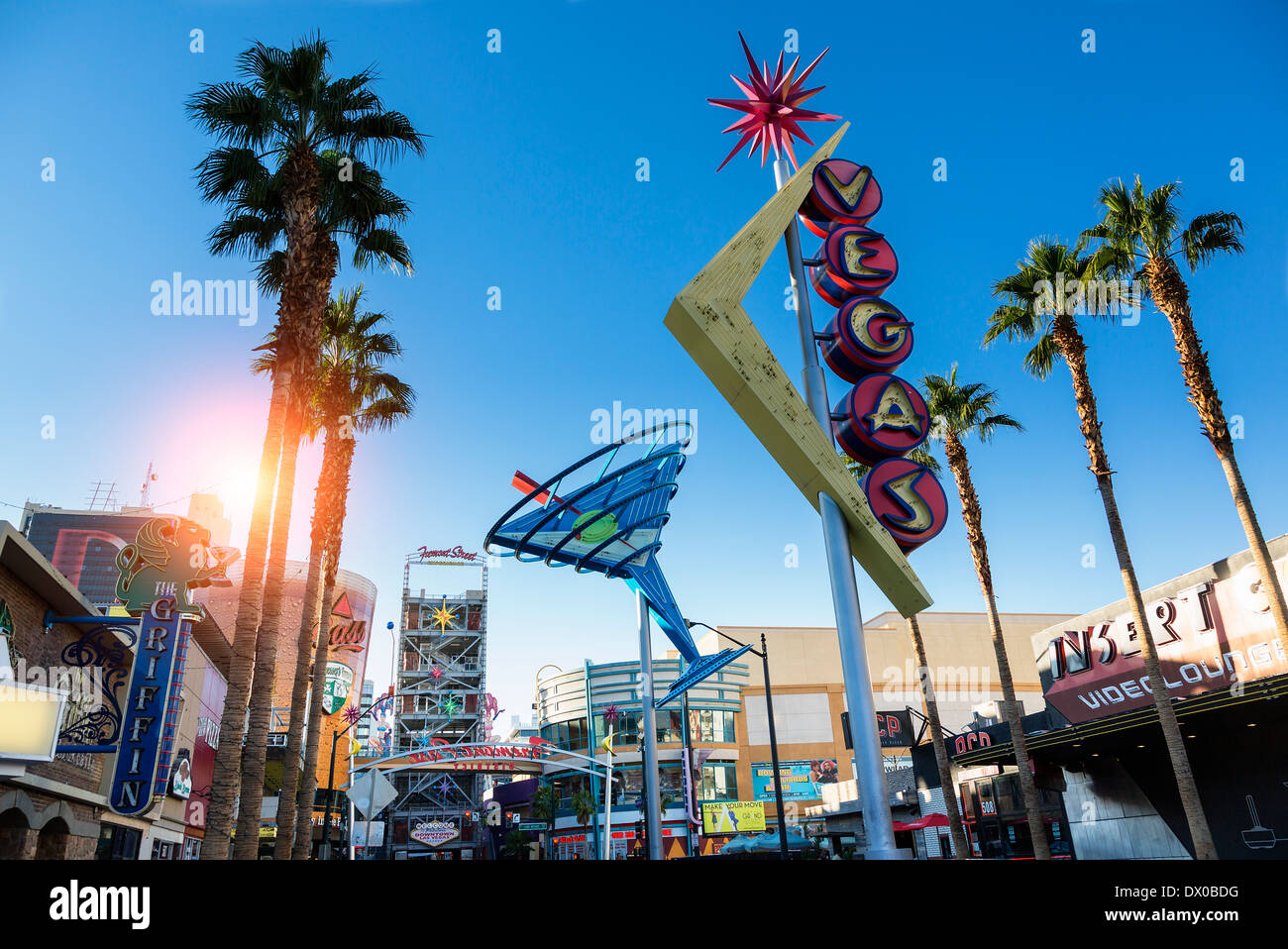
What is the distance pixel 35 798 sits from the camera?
16.4 meters

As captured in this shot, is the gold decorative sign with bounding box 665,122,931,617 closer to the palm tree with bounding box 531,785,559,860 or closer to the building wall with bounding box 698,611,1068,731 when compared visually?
the palm tree with bounding box 531,785,559,860

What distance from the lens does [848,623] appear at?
11648 mm

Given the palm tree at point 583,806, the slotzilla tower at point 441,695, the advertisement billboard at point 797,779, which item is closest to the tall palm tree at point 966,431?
the palm tree at point 583,806

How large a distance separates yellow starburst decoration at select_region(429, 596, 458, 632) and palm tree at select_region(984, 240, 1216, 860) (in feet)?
295

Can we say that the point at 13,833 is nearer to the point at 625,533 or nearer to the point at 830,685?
the point at 625,533

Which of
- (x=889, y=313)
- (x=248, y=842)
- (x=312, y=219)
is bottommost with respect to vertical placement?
(x=248, y=842)

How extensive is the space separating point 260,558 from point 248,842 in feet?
18.8

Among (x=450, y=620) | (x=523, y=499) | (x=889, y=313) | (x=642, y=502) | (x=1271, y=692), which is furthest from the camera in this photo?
(x=450, y=620)

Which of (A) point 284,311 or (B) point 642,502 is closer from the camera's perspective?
(A) point 284,311

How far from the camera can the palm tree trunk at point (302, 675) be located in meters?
22.9

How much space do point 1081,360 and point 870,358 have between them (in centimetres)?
1562

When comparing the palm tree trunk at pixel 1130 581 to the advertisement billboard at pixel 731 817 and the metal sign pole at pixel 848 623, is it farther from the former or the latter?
the advertisement billboard at pixel 731 817

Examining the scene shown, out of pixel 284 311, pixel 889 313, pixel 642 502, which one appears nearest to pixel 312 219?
pixel 284 311
